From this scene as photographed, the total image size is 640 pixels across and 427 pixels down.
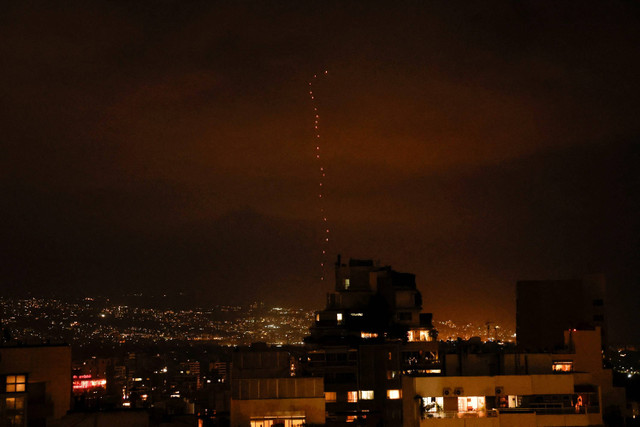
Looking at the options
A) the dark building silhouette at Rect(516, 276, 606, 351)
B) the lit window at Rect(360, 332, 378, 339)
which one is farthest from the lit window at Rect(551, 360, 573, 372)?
the dark building silhouette at Rect(516, 276, 606, 351)

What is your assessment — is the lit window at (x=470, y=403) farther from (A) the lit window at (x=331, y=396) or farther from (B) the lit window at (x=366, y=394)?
(B) the lit window at (x=366, y=394)

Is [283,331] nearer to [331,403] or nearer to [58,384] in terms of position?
[331,403]

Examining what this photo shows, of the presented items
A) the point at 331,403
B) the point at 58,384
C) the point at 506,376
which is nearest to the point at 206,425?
the point at 58,384

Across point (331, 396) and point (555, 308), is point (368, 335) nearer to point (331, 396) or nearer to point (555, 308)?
point (331, 396)

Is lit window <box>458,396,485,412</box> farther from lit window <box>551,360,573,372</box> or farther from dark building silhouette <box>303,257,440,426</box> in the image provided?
dark building silhouette <box>303,257,440,426</box>

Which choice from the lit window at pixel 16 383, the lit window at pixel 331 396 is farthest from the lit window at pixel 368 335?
the lit window at pixel 16 383
